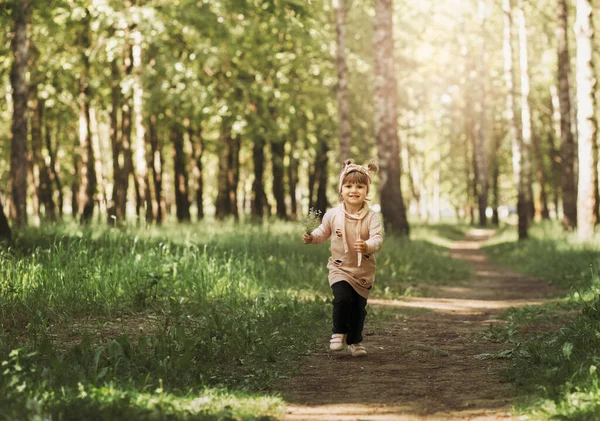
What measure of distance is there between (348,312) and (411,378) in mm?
1150

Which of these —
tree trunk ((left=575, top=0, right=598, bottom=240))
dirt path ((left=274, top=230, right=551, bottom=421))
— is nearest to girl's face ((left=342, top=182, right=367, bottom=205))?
dirt path ((left=274, top=230, right=551, bottom=421))

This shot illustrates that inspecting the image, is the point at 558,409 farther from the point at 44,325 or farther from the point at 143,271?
the point at 143,271

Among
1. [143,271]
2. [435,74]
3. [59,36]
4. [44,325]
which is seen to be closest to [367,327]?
[143,271]

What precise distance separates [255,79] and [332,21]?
6.13 meters

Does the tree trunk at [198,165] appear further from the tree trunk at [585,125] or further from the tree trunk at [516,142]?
the tree trunk at [585,125]

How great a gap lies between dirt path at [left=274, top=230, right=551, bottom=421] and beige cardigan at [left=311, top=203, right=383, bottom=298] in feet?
2.50

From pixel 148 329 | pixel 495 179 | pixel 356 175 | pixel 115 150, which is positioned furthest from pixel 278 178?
pixel 356 175

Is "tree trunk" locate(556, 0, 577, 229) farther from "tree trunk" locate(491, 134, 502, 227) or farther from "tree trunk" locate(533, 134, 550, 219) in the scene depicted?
"tree trunk" locate(491, 134, 502, 227)

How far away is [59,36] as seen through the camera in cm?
2759

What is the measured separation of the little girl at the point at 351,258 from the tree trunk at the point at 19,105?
9.69 m

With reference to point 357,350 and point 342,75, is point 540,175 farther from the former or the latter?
point 357,350

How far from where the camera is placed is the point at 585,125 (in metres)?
19.6

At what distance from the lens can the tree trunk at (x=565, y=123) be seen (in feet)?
79.5

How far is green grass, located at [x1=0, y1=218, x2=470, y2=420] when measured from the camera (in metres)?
5.22
